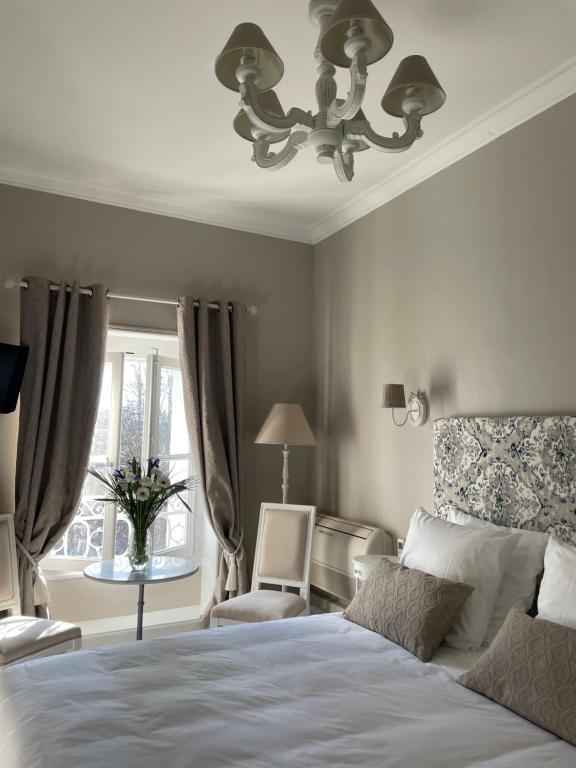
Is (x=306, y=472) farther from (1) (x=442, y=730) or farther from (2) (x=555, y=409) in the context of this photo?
(1) (x=442, y=730)

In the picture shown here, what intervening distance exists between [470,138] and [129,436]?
3017mm

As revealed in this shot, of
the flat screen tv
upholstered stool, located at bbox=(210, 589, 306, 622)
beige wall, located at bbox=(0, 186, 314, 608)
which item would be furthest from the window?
upholstered stool, located at bbox=(210, 589, 306, 622)

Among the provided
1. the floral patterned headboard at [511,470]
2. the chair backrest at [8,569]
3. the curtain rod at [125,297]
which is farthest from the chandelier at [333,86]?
the chair backrest at [8,569]

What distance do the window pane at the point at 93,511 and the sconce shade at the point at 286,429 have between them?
1.26 meters

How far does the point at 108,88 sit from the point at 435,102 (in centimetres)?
166

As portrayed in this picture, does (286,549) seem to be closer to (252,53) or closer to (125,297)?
(125,297)

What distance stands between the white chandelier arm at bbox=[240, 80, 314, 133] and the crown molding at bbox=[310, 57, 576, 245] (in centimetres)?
144

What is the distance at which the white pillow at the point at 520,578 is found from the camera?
233 cm

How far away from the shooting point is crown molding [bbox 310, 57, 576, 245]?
2650 millimetres

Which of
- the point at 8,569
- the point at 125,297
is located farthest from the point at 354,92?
the point at 8,569

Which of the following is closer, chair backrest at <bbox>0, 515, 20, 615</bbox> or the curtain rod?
chair backrest at <bbox>0, 515, 20, 615</bbox>

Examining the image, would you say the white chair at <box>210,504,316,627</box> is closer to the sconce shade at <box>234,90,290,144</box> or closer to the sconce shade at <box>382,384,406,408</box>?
the sconce shade at <box>382,384,406,408</box>

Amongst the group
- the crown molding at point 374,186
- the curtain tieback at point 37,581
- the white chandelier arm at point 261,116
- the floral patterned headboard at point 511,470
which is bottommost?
the curtain tieback at point 37,581

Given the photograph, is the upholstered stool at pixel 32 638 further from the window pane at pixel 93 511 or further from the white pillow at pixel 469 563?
the white pillow at pixel 469 563
